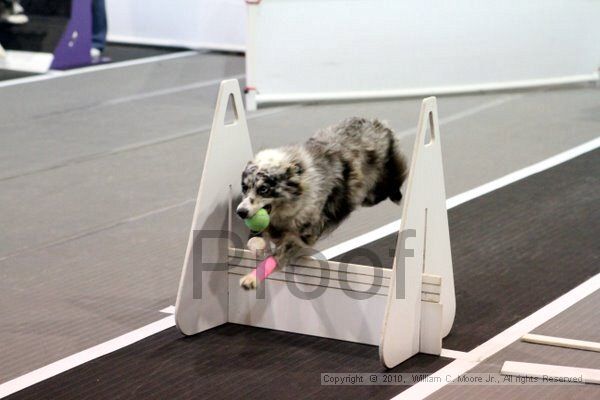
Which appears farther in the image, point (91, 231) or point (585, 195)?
point (585, 195)

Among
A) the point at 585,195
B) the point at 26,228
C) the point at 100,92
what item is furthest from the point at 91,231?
the point at 100,92

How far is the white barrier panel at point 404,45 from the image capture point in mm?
8594

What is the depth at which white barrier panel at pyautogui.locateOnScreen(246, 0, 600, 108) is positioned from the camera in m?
8.59

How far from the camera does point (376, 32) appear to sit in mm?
8773

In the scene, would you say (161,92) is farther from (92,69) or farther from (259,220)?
(259,220)

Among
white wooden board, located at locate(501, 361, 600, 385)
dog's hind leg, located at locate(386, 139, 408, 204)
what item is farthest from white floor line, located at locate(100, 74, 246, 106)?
white wooden board, located at locate(501, 361, 600, 385)

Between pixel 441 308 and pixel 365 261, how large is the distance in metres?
1.19

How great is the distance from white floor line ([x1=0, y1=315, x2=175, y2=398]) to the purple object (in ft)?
21.9

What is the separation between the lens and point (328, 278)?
152 inches

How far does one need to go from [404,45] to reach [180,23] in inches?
149

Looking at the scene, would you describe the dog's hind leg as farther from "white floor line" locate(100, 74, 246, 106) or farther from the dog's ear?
"white floor line" locate(100, 74, 246, 106)


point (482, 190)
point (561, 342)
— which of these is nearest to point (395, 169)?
point (561, 342)

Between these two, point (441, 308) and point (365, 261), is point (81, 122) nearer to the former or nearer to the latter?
point (365, 261)

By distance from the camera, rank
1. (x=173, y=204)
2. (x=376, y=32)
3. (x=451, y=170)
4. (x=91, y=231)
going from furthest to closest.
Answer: (x=376, y=32) → (x=451, y=170) → (x=173, y=204) → (x=91, y=231)
